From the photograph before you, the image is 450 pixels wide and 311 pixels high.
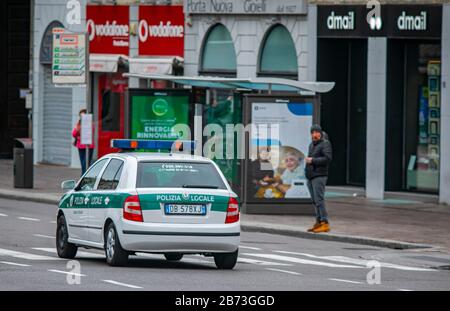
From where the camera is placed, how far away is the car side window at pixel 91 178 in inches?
766

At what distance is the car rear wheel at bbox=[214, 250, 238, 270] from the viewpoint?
1861 centimetres

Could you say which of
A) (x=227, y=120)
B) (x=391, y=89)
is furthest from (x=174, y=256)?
(x=391, y=89)

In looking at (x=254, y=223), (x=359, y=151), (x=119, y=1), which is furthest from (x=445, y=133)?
(x=119, y=1)

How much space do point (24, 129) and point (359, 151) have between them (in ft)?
→ 49.1

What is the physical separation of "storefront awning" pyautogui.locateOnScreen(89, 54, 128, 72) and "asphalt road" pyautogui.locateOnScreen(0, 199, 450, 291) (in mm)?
14938

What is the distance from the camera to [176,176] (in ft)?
60.3

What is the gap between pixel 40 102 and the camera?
4309 centimetres

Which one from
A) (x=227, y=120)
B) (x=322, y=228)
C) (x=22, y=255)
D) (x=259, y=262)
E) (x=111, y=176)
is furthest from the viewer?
(x=227, y=120)

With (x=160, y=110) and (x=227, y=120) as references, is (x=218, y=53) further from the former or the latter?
(x=227, y=120)

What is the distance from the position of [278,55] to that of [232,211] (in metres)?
17.5

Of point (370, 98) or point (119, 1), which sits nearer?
point (370, 98)

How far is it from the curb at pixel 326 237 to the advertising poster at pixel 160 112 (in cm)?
545

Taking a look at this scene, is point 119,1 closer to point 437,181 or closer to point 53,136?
point 53,136

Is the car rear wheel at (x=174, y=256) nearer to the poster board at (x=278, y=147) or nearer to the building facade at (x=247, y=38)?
the poster board at (x=278, y=147)
